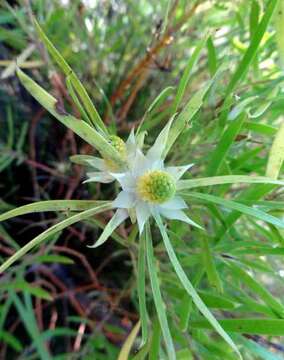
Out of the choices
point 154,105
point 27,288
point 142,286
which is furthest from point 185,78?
point 27,288

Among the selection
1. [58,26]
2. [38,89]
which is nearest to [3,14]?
[58,26]

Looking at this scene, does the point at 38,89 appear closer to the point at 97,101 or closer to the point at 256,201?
the point at 256,201

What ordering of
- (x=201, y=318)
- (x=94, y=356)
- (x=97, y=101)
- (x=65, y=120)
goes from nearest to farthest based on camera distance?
(x=65, y=120), (x=201, y=318), (x=94, y=356), (x=97, y=101)

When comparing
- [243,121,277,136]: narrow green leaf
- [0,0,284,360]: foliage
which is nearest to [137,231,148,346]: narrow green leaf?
[0,0,284,360]: foliage

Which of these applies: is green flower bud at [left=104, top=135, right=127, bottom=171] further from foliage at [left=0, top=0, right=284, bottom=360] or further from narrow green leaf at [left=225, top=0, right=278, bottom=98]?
narrow green leaf at [left=225, top=0, right=278, bottom=98]

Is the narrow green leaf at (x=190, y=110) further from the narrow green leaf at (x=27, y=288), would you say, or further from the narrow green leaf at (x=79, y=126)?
the narrow green leaf at (x=27, y=288)

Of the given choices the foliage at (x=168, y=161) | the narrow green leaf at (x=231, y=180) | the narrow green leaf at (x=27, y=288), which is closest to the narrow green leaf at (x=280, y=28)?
the foliage at (x=168, y=161)
